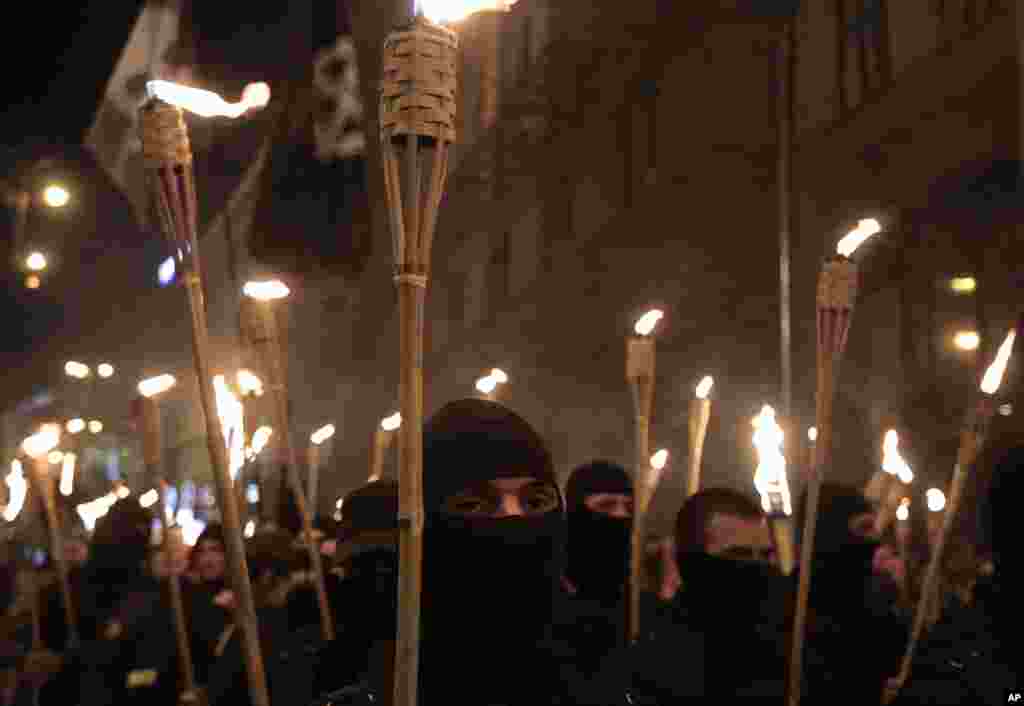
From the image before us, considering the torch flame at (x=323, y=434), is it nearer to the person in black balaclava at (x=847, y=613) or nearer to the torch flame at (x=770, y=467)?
the torch flame at (x=770, y=467)

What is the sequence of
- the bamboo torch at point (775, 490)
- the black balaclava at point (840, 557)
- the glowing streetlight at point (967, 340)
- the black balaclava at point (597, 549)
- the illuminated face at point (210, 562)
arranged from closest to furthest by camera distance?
the black balaclava at point (597, 549), the black balaclava at point (840, 557), the bamboo torch at point (775, 490), the illuminated face at point (210, 562), the glowing streetlight at point (967, 340)

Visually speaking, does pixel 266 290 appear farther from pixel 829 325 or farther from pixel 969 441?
pixel 969 441

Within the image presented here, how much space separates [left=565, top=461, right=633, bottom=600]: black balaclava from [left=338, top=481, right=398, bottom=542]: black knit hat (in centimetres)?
127

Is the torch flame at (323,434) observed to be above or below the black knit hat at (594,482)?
above

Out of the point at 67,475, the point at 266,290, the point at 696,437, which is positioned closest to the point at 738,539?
the point at 696,437

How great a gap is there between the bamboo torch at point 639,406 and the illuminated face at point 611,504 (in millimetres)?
63

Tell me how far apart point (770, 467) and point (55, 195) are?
20.1 metres

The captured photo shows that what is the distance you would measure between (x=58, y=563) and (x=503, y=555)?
4.50 meters

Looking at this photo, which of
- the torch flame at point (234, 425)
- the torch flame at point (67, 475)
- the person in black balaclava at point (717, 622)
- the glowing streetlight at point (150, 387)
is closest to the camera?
the person in black balaclava at point (717, 622)

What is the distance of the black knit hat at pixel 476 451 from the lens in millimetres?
2920

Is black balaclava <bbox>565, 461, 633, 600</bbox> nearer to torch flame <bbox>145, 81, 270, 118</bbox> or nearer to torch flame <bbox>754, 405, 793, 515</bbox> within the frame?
torch flame <bbox>754, 405, 793, 515</bbox>

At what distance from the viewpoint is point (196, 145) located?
11344 mm

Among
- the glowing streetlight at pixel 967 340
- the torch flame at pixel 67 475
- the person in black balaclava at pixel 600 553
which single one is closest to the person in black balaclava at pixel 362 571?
the person in black balaclava at pixel 600 553

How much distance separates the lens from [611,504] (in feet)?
17.2
